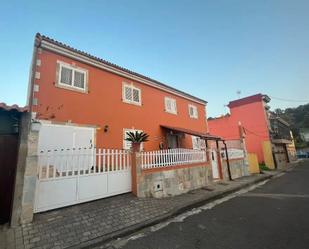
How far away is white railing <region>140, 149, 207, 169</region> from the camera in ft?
25.7

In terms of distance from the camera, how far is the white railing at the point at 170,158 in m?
7.84

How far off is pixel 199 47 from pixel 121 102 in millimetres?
6643

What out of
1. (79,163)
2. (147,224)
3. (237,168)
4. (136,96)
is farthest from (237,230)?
(237,168)

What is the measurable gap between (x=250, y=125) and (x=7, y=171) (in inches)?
1106

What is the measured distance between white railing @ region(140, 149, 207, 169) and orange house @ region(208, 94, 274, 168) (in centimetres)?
1523

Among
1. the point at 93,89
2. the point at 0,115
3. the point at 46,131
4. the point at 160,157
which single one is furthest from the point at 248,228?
the point at 93,89

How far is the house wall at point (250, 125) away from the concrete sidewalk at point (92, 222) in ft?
71.6

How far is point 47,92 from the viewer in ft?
27.0

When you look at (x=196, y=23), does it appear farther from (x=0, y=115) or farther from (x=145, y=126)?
(x=0, y=115)

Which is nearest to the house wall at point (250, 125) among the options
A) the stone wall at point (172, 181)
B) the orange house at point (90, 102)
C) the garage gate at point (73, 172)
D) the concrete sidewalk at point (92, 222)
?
the orange house at point (90, 102)

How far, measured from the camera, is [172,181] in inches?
334

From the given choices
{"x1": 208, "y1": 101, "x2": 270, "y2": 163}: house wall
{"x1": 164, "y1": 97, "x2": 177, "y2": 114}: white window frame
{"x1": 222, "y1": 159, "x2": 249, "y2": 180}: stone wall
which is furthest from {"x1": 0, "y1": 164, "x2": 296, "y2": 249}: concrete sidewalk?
{"x1": 208, "y1": 101, "x2": 270, "y2": 163}: house wall

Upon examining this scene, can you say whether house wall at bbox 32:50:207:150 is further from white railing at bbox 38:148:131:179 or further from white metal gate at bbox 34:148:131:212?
white metal gate at bbox 34:148:131:212

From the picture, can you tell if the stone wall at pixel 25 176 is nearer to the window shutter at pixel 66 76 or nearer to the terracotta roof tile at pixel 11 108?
the terracotta roof tile at pixel 11 108
